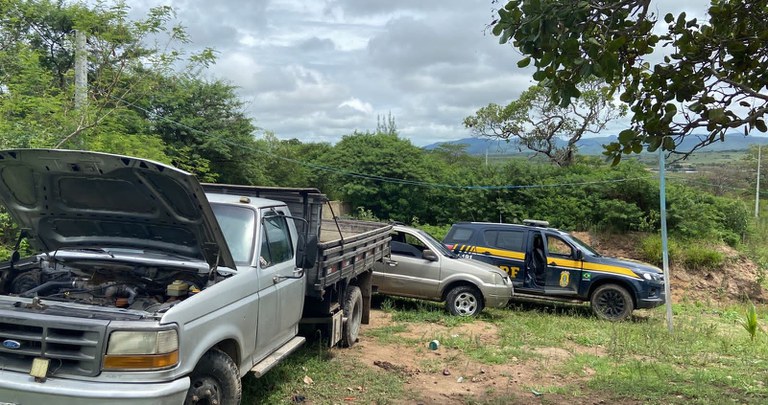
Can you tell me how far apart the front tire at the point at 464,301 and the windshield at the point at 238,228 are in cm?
622

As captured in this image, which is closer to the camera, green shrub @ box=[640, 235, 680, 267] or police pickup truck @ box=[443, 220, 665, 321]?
police pickup truck @ box=[443, 220, 665, 321]

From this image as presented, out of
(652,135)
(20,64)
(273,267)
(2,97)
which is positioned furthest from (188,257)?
(20,64)

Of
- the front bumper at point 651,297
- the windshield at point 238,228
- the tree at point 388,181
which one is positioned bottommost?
the front bumper at point 651,297

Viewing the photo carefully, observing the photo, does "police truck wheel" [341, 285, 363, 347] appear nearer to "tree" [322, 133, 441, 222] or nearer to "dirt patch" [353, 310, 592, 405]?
"dirt patch" [353, 310, 592, 405]

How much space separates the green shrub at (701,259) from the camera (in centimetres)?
1956

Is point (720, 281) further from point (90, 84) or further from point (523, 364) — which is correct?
point (90, 84)

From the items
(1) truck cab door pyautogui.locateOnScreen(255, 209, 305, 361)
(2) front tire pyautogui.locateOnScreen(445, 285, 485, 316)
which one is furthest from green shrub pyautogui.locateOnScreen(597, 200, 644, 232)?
(1) truck cab door pyautogui.locateOnScreen(255, 209, 305, 361)

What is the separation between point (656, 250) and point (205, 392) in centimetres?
1901

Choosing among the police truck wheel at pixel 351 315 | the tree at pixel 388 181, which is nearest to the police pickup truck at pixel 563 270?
the police truck wheel at pixel 351 315

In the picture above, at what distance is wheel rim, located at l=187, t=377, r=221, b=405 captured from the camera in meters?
3.88

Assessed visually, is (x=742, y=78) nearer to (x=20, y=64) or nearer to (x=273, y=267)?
(x=273, y=267)

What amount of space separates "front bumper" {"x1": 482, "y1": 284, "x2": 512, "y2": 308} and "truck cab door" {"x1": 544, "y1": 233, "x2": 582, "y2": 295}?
1.87m

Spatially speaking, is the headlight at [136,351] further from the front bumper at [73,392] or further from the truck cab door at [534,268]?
the truck cab door at [534,268]

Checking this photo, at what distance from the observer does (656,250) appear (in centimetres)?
1981
